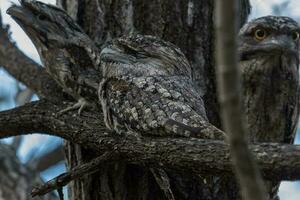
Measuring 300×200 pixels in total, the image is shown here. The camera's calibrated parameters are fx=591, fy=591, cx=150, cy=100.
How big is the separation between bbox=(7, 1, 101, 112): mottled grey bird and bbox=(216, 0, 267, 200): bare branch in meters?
2.73

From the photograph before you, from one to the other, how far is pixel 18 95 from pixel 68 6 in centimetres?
134

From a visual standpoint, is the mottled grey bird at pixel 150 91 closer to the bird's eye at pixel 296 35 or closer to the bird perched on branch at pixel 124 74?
the bird perched on branch at pixel 124 74

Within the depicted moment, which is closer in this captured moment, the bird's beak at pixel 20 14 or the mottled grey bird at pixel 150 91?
the mottled grey bird at pixel 150 91

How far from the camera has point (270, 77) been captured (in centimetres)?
366

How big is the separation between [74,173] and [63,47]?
60.2 inches

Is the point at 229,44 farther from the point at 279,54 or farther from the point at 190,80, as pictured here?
the point at 279,54

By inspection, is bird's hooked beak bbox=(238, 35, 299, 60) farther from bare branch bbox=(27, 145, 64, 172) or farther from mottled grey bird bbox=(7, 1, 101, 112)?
bare branch bbox=(27, 145, 64, 172)

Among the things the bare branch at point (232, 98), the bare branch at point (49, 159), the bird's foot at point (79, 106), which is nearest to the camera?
the bare branch at point (232, 98)

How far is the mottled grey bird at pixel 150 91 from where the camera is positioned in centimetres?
247

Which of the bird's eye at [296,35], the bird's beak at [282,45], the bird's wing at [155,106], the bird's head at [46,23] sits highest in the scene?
the bird's head at [46,23]

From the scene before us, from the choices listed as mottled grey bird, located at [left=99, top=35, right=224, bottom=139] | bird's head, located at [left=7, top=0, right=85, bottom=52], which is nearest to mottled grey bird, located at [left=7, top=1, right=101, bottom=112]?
bird's head, located at [left=7, top=0, right=85, bottom=52]

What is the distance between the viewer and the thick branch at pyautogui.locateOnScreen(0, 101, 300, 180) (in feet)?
5.89

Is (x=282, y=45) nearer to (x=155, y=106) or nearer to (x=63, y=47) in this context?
(x=155, y=106)

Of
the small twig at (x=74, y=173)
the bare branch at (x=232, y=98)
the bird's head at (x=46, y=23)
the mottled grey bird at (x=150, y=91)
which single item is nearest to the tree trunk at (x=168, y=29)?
the bird's head at (x=46, y=23)
